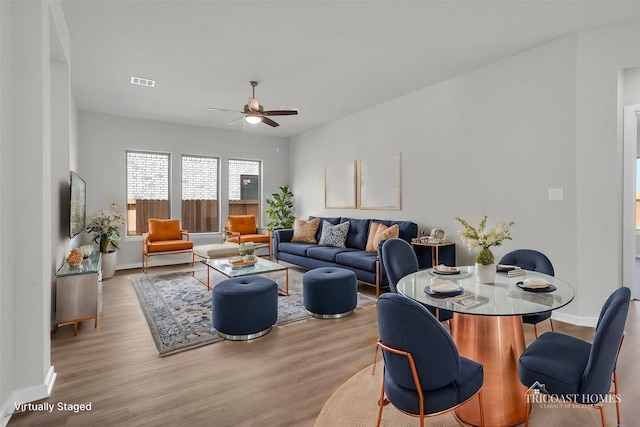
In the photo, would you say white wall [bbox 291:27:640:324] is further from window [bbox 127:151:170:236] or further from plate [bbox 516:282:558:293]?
window [bbox 127:151:170:236]

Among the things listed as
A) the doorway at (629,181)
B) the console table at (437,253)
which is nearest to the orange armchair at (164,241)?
the console table at (437,253)

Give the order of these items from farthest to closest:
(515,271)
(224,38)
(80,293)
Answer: (224,38), (80,293), (515,271)

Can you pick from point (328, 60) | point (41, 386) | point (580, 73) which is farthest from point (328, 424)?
point (580, 73)

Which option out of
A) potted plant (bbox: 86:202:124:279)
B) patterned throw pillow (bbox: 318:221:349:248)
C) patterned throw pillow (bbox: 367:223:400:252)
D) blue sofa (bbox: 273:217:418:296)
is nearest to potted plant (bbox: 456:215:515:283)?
blue sofa (bbox: 273:217:418:296)

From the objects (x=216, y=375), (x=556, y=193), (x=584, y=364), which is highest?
(x=556, y=193)

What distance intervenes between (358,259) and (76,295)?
10.7ft

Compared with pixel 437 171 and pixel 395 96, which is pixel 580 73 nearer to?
pixel 437 171

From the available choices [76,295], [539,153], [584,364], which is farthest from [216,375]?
[539,153]

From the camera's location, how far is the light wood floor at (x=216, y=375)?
196 cm

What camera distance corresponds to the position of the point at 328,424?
187 centimetres

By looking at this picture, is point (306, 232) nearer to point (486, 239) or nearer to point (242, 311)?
point (242, 311)

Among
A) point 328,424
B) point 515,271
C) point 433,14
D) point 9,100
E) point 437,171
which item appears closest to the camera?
point 328,424

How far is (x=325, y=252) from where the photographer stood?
5.29 m

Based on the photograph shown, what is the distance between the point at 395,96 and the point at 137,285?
503cm
